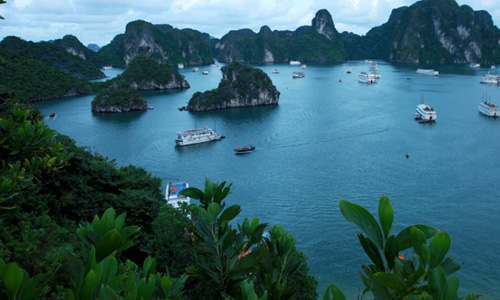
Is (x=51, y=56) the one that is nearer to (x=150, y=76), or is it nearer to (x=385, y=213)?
(x=150, y=76)

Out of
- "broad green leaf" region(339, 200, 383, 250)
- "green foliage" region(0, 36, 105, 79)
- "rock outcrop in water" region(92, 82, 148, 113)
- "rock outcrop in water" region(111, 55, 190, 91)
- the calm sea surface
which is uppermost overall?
"green foliage" region(0, 36, 105, 79)

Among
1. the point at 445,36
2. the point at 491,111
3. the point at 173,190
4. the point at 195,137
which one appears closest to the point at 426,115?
the point at 491,111

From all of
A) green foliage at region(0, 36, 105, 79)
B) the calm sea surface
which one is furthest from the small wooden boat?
green foliage at region(0, 36, 105, 79)

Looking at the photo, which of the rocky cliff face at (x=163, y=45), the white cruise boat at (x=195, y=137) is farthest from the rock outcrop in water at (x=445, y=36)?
the white cruise boat at (x=195, y=137)

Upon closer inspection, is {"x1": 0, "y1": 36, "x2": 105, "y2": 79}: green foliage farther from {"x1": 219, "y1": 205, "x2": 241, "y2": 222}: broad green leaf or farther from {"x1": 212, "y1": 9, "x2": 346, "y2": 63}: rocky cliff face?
{"x1": 219, "y1": 205, "x2": 241, "y2": 222}: broad green leaf

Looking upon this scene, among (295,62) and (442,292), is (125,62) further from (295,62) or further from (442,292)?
(442,292)

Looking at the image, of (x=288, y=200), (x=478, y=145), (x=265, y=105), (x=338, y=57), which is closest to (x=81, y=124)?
(x=265, y=105)
